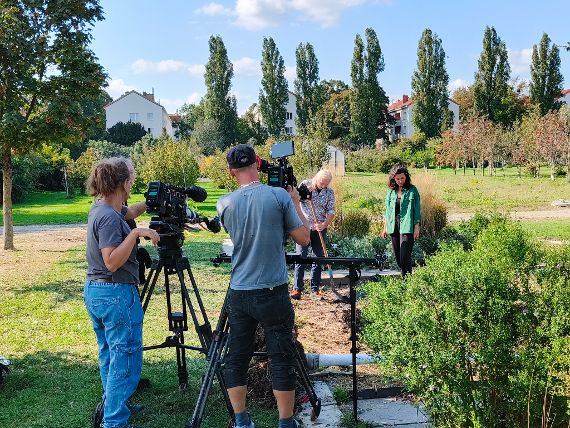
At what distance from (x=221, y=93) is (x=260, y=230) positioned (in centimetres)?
5788

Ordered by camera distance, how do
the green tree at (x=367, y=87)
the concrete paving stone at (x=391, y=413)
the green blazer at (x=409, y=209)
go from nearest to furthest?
1. the concrete paving stone at (x=391, y=413)
2. the green blazer at (x=409, y=209)
3. the green tree at (x=367, y=87)

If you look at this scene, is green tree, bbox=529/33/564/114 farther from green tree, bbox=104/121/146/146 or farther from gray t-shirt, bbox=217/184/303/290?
gray t-shirt, bbox=217/184/303/290

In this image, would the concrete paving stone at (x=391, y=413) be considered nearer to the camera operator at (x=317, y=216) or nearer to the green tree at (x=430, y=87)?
the camera operator at (x=317, y=216)

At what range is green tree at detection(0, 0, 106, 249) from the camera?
35.7 ft

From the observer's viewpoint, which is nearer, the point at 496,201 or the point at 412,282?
the point at 412,282

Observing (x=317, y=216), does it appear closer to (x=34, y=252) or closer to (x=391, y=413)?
(x=391, y=413)

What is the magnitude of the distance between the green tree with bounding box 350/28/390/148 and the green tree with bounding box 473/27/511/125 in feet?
32.7

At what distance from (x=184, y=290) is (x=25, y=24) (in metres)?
9.59

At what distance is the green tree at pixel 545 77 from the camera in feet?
183

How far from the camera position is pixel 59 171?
3425cm

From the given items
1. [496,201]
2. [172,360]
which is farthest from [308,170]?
[172,360]

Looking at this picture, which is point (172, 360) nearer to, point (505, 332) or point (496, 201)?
point (505, 332)

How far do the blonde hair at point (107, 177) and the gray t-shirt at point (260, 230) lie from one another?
2.50ft

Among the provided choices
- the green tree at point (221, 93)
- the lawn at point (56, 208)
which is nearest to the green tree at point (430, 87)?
the green tree at point (221, 93)
